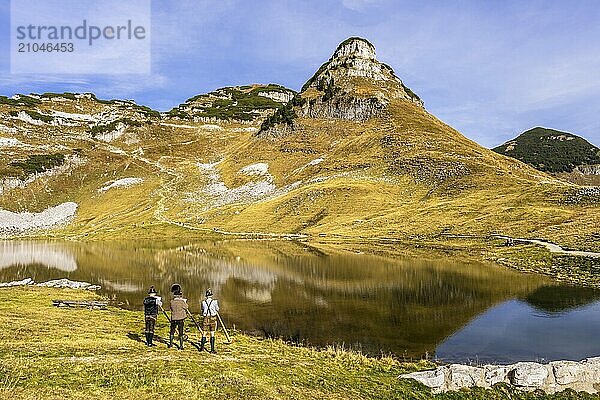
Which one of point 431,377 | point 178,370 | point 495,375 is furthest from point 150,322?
point 495,375

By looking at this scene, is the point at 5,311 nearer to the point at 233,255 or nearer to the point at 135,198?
the point at 233,255

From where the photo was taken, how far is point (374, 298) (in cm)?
4569

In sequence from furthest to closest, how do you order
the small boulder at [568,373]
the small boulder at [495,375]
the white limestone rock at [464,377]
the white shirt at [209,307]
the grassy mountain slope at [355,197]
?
the grassy mountain slope at [355,197] → the white shirt at [209,307] → the small boulder at [568,373] → the small boulder at [495,375] → the white limestone rock at [464,377]

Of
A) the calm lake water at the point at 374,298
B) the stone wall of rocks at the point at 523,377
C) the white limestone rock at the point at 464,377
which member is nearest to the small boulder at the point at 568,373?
the stone wall of rocks at the point at 523,377

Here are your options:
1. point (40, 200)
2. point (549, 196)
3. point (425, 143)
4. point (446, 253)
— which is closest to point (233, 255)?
point (446, 253)

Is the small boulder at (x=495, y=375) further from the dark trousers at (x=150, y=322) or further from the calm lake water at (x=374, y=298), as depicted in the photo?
the dark trousers at (x=150, y=322)

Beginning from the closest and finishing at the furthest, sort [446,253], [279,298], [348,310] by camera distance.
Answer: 1. [348,310]
2. [279,298]
3. [446,253]

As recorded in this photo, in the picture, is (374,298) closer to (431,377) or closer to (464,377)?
(464,377)

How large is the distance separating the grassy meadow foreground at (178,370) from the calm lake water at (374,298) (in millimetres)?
5458

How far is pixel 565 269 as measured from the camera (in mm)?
56656

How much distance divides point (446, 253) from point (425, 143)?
10043cm

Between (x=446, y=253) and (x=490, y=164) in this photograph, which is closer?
(x=446, y=253)

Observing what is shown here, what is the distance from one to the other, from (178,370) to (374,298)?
2797cm

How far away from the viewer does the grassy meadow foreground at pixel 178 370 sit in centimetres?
1819
